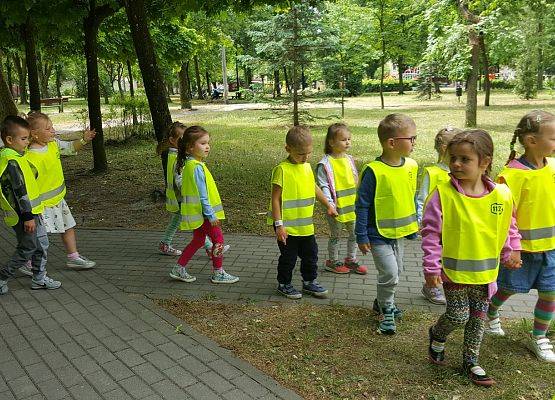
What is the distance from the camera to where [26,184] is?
4.88 meters

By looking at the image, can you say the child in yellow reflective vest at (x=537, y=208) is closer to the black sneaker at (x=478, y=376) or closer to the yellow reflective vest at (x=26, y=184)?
the black sneaker at (x=478, y=376)

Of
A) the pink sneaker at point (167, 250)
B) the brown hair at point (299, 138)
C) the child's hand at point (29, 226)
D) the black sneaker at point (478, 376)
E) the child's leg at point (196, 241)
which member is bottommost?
the black sneaker at point (478, 376)

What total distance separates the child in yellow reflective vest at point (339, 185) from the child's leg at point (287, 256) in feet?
1.88

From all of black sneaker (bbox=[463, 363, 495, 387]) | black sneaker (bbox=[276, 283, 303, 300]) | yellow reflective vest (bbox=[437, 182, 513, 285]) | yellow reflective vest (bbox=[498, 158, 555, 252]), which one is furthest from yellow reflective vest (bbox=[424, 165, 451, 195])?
black sneaker (bbox=[463, 363, 495, 387])

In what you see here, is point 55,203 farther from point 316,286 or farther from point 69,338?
point 316,286

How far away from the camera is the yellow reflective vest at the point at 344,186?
5.30 meters

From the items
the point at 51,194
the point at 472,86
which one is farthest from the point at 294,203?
the point at 472,86

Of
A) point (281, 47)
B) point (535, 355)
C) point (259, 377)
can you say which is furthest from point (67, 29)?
point (535, 355)

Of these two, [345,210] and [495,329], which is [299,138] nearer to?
[345,210]

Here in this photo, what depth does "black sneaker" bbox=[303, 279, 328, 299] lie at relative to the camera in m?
4.81

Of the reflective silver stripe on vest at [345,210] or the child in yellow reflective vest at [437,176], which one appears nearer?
the child in yellow reflective vest at [437,176]

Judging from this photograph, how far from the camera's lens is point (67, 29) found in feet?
39.1

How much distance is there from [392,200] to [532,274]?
1138 millimetres

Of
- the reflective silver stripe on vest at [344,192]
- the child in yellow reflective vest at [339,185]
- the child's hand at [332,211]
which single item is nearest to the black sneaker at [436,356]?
the child's hand at [332,211]
